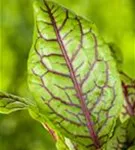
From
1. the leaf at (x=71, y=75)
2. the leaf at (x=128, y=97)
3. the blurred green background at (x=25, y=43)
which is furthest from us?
the blurred green background at (x=25, y=43)

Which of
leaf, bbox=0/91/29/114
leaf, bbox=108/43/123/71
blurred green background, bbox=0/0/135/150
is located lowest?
blurred green background, bbox=0/0/135/150

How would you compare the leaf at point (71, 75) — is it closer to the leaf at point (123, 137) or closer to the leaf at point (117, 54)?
the leaf at point (123, 137)

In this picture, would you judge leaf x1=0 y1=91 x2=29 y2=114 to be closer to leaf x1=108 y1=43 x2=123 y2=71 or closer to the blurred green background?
leaf x1=108 y1=43 x2=123 y2=71

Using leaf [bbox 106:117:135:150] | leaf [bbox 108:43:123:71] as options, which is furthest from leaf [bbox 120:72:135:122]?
leaf [bbox 106:117:135:150]

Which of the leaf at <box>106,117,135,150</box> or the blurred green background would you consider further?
the blurred green background

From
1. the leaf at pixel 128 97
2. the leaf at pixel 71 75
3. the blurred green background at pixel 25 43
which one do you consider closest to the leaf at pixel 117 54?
the leaf at pixel 128 97

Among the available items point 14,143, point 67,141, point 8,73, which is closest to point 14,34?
point 8,73
